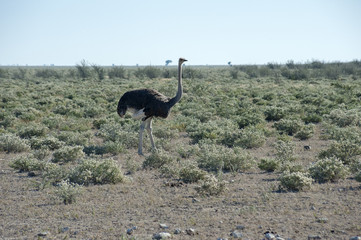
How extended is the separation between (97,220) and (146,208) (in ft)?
2.61

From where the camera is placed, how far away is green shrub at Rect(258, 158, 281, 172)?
27.0 feet

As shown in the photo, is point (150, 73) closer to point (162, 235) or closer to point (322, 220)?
point (322, 220)

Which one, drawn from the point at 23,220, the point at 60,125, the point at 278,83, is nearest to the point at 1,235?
the point at 23,220

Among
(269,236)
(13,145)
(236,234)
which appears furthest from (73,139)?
(269,236)

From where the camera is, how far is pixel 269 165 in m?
8.27

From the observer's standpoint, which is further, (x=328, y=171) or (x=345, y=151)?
(x=345, y=151)

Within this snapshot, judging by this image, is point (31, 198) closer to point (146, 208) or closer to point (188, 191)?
point (146, 208)

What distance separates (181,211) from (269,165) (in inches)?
116

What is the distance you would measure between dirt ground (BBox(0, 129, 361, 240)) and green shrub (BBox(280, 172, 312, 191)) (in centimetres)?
13

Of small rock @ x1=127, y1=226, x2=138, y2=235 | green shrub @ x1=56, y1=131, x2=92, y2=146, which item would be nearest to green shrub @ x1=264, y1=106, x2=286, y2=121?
green shrub @ x1=56, y1=131, x2=92, y2=146

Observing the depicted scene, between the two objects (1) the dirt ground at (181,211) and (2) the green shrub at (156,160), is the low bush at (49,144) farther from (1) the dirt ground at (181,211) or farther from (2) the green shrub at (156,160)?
(2) the green shrub at (156,160)

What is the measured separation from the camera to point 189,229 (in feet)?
16.6

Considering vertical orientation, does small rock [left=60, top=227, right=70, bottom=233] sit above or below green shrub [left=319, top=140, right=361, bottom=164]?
below

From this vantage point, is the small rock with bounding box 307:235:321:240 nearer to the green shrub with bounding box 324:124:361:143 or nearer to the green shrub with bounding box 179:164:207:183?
the green shrub with bounding box 179:164:207:183
